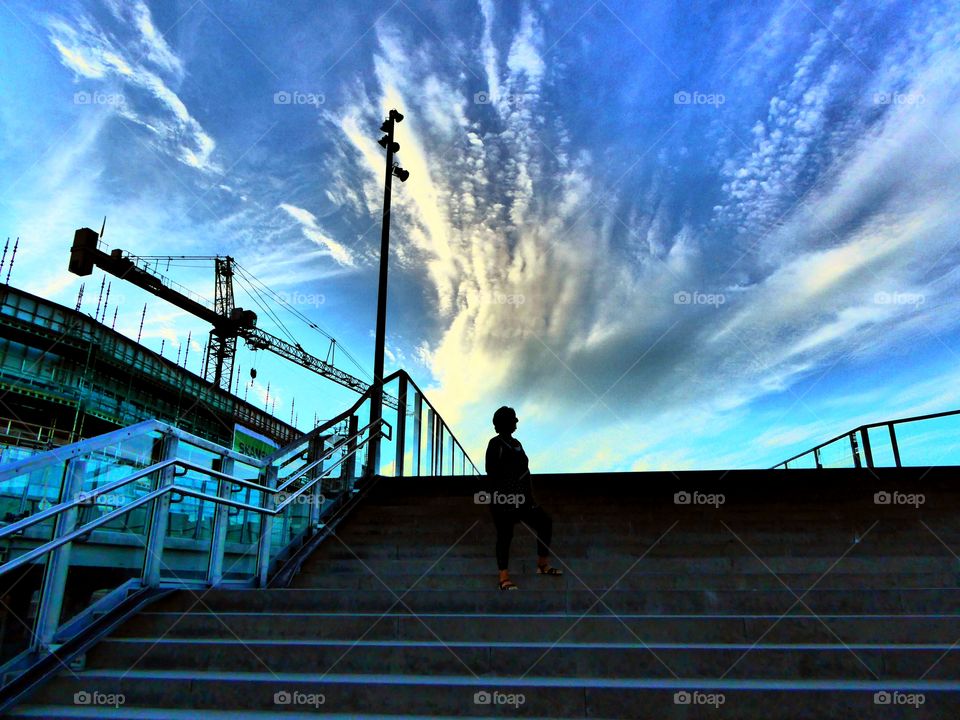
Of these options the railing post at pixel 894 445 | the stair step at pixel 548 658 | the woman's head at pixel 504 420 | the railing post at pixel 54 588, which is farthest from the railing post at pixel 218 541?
the railing post at pixel 894 445

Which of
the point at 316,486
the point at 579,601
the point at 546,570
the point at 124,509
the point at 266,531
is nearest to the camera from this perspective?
the point at 124,509

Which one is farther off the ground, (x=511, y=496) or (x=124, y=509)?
(x=511, y=496)

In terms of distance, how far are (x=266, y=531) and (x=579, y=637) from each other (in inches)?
112

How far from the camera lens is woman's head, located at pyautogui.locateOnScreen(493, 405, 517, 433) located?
516 centimetres

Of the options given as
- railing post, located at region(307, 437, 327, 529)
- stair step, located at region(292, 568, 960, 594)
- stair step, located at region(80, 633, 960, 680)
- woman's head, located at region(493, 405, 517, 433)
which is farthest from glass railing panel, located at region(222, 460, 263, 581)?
woman's head, located at region(493, 405, 517, 433)

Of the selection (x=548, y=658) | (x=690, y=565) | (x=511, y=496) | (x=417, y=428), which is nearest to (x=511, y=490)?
(x=511, y=496)

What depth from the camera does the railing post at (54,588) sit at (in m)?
3.23

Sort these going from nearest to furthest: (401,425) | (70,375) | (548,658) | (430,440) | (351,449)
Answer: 1. (548,658)
2. (351,449)
3. (401,425)
4. (430,440)
5. (70,375)

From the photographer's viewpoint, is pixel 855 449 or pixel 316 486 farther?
pixel 855 449

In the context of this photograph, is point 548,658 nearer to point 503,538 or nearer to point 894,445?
point 503,538

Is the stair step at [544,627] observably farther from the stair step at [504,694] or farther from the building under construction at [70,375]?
the building under construction at [70,375]

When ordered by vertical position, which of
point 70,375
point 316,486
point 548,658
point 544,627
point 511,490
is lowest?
point 548,658

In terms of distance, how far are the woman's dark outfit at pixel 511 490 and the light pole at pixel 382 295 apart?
3.38 metres

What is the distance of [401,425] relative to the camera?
881cm
